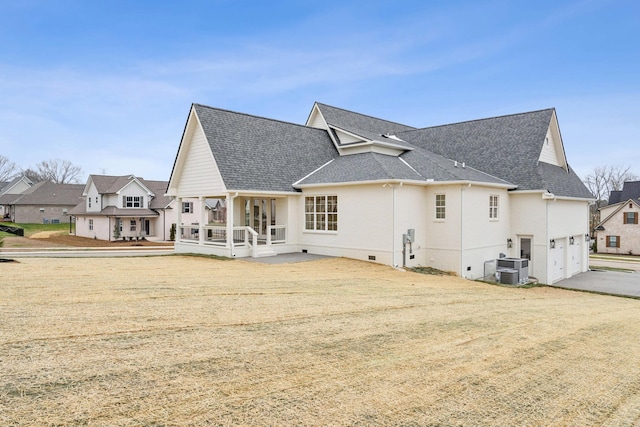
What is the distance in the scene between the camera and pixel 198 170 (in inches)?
782

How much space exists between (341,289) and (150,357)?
6.62m

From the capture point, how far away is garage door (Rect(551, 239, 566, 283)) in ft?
70.0

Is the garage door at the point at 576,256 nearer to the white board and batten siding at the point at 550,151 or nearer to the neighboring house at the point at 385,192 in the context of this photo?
the neighboring house at the point at 385,192

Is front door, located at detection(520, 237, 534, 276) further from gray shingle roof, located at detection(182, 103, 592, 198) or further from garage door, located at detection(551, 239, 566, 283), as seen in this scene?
gray shingle roof, located at detection(182, 103, 592, 198)

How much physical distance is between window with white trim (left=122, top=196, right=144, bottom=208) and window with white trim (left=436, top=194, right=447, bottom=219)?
33607mm

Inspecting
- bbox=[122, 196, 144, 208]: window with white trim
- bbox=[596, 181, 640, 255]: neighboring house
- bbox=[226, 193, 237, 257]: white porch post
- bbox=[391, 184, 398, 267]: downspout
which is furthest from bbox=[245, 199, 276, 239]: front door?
bbox=[596, 181, 640, 255]: neighboring house

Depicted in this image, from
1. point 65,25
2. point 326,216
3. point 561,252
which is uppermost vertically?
point 65,25

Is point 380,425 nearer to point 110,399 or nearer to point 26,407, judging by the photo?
point 110,399

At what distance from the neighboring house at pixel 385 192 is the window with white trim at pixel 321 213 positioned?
0.05 m

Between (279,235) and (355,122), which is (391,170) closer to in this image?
(279,235)

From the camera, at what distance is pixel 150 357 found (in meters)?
5.04

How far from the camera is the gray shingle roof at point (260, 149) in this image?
61.4 feet

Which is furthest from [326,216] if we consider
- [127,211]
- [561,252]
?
[127,211]

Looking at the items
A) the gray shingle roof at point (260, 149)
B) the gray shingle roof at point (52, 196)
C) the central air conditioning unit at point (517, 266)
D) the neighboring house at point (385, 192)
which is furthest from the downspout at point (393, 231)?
the gray shingle roof at point (52, 196)
